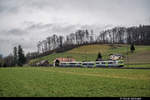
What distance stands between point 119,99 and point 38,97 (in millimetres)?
5484

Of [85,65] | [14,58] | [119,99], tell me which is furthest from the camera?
[14,58]

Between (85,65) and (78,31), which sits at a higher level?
(78,31)

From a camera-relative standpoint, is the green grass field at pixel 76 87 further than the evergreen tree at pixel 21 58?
No

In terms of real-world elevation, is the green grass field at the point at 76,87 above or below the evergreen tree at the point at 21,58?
below

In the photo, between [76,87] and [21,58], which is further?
[21,58]

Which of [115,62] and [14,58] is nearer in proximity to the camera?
[115,62]

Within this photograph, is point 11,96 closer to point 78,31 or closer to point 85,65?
point 85,65

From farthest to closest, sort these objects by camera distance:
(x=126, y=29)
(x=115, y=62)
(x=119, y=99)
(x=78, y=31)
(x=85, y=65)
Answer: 1. (x=78, y=31)
2. (x=126, y=29)
3. (x=85, y=65)
4. (x=115, y=62)
5. (x=119, y=99)

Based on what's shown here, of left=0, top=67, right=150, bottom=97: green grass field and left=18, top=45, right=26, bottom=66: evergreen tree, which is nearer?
left=0, top=67, right=150, bottom=97: green grass field

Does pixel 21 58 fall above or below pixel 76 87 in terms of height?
above

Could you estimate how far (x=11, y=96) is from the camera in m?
10.9

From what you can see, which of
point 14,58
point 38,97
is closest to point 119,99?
point 38,97

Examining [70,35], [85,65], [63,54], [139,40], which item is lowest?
[85,65]

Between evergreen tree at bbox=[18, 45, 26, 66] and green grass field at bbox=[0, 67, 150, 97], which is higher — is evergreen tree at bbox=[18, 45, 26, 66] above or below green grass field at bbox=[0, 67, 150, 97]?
above
